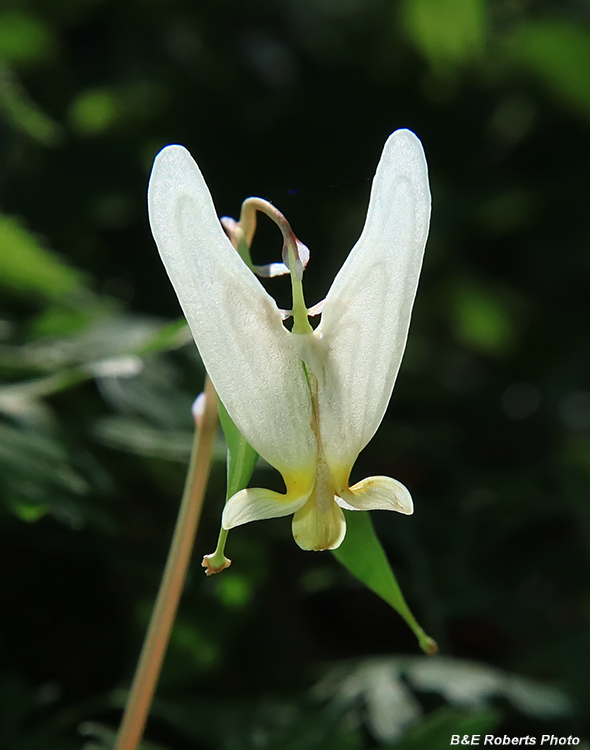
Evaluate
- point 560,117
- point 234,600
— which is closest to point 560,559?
point 234,600

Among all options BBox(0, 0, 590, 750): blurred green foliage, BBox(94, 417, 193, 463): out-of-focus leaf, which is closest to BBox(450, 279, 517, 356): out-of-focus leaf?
BBox(0, 0, 590, 750): blurred green foliage

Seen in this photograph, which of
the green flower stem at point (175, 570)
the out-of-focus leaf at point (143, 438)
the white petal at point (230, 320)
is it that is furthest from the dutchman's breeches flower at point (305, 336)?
the out-of-focus leaf at point (143, 438)

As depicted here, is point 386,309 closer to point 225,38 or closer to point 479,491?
point 479,491

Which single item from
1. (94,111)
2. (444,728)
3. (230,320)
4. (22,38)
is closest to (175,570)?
(230,320)

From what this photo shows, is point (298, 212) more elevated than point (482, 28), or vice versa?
point (482, 28)

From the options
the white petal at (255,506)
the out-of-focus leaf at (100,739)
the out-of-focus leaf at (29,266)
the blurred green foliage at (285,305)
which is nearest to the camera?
the white petal at (255,506)

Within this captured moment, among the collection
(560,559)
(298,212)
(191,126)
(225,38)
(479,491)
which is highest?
(225,38)

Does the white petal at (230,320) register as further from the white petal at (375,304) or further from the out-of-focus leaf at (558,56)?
the out-of-focus leaf at (558,56)
